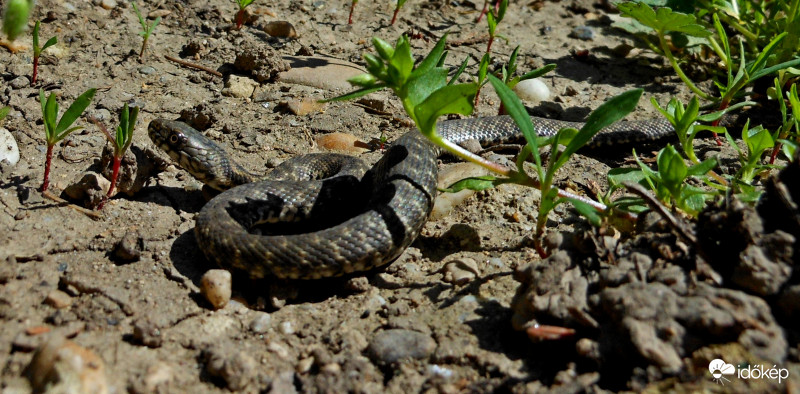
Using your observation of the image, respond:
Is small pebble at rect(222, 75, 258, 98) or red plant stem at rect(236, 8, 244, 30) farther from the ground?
red plant stem at rect(236, 8, 244, 30)

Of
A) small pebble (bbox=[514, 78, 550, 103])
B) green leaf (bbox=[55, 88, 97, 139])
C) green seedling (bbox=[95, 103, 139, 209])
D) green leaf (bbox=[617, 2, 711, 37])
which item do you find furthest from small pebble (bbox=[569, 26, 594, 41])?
green leaf (bbox=[55, 88, 97, 139])

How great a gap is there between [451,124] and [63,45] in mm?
4321

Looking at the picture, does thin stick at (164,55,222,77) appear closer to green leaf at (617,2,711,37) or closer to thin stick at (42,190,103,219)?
thin stick at (42,190,103,219)

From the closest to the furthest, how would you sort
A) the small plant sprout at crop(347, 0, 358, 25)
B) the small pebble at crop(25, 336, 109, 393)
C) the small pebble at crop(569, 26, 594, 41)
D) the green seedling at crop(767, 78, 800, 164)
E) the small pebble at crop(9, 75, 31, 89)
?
the small pebble at crop(25, 336, 109, 393)
the green seedling at crop(767, 78, 800, 164)
the small pebble at crop(9, 75, 31, 89)
the small plant sprout at crop(347, 0, 358, 25)
the small pebble at crop(569, 26, 594, 41)

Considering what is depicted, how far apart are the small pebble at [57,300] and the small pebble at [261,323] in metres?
1.12

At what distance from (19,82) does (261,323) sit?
4097mm

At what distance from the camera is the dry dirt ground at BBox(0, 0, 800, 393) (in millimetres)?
3016

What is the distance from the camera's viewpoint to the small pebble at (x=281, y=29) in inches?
301

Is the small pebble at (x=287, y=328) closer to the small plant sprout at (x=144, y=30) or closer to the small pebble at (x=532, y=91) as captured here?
the small plant sprout at (x=144, y=30)

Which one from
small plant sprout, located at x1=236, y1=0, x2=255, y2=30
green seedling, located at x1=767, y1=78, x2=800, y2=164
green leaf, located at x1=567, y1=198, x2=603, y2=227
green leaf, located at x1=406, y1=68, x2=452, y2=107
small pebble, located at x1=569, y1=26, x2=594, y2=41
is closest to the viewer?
green leaf, located at x1=567, y1=198, x2=603, y2=227

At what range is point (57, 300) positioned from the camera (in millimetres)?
3820

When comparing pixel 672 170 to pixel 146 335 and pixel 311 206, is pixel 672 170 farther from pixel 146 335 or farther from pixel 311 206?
pixel 146 335

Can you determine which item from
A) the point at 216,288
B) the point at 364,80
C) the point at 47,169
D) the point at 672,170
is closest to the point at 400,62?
the point at 364,80

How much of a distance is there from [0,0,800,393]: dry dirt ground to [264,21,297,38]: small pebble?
0.63 metres
